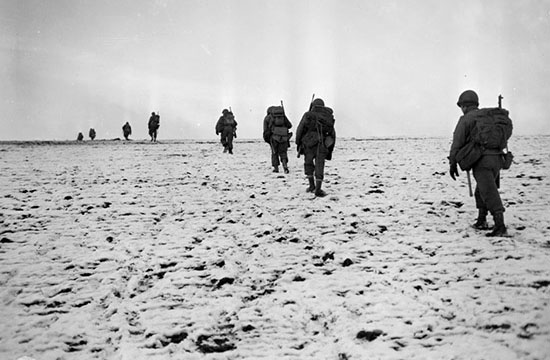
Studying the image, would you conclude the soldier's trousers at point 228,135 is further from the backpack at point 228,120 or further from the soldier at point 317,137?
the soldier at point 317,137

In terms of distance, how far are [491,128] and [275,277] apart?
4.02 metres

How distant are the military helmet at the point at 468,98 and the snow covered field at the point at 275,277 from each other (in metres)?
2.09

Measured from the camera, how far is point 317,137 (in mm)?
9219

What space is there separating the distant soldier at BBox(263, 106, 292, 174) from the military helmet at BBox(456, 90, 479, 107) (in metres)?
6.81

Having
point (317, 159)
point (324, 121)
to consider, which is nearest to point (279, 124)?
point (324, 121)

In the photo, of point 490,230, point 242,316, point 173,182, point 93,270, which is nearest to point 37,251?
point 93,270

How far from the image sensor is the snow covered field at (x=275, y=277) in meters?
3.58

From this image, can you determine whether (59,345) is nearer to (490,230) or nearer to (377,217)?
(377,217)

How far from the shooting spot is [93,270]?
5234 millimetres

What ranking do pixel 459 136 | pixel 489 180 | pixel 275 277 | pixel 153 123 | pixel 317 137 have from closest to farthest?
pixel 275 277, pixel 489 180, pixel 459 136, pixel 317 137, pixel 153 123

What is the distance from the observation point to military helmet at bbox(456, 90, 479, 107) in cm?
623

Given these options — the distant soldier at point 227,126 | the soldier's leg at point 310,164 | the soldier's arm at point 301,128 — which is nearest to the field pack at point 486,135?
the soldier's leg at point 310,164

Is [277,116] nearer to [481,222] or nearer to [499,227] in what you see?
[481,222]

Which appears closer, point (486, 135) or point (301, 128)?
point (486, 135)
